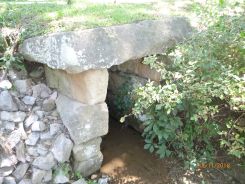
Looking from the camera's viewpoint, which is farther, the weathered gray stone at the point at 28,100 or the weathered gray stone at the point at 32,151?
the weathered gray stone at the point at 28,100

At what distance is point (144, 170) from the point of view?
3523 millimetres

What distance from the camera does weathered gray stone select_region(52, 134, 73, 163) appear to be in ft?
10.3

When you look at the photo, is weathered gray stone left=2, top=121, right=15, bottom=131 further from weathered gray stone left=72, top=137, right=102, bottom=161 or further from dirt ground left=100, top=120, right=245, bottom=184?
dirt ground left=100, top=120, right=245, bottom=184

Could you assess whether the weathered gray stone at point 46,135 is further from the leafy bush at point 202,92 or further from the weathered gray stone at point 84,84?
the leafy bush at point 202,92

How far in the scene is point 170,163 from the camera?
359 cm

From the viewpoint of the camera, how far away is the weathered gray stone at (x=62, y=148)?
3148mm

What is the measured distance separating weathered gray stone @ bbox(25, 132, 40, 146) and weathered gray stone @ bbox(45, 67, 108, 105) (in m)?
0.50

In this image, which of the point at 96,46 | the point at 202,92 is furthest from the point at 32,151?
the point at 202,92

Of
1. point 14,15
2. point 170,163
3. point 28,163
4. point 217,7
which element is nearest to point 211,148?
point 170,163

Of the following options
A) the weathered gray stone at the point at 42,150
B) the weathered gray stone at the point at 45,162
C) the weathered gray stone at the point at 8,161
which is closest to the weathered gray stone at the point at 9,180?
the weathered gray stone at the point at 8,161

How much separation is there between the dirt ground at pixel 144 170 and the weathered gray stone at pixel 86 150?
0.29m

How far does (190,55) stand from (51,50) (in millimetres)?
1240

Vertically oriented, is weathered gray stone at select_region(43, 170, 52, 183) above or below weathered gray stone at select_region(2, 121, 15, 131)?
below
